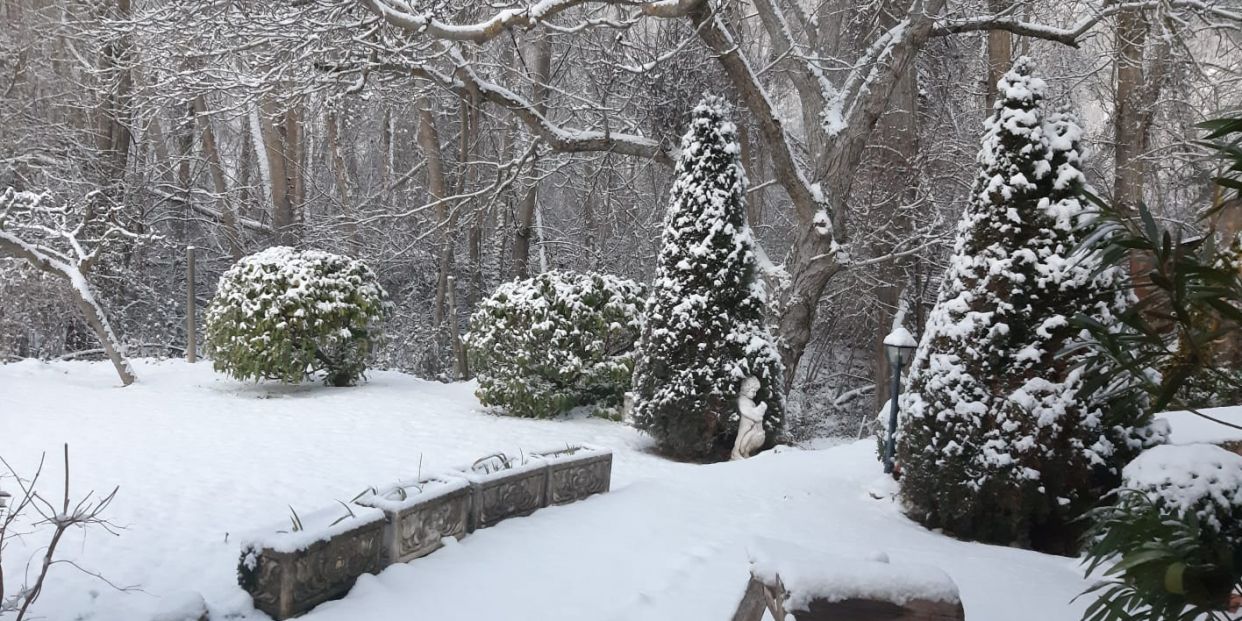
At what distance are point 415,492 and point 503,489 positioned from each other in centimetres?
73

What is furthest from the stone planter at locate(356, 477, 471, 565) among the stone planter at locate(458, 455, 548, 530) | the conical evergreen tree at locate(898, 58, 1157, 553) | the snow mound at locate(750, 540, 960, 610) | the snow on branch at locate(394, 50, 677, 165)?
the snow on branch at locate(394, 50, 677, 165)

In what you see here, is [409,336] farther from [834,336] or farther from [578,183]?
[834,336]

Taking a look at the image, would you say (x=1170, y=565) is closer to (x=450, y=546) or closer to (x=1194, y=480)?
(x=1194, y=480)

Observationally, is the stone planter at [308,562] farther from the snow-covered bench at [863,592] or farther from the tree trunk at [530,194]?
the tree trunk at [530,194]

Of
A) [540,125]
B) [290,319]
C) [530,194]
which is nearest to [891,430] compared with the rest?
[540,125]

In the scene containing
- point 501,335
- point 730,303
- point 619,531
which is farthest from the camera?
point 501,335

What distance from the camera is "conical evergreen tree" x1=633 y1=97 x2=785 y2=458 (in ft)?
27.8

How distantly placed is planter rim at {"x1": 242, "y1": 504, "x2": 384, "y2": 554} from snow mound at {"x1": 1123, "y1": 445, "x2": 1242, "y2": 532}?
3.58 meters

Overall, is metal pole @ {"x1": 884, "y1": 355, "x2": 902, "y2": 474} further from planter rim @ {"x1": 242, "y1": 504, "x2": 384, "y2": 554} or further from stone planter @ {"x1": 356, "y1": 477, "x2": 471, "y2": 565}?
planter rim @ {"x1": 242, "y1": 504, "x2": 384, "y2": 554}

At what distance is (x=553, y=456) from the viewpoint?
6137 millimetres

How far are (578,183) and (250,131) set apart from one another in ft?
24.1

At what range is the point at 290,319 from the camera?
34.2 feet

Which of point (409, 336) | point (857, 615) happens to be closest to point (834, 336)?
point (409, 336)

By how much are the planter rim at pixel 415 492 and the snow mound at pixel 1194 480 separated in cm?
348
